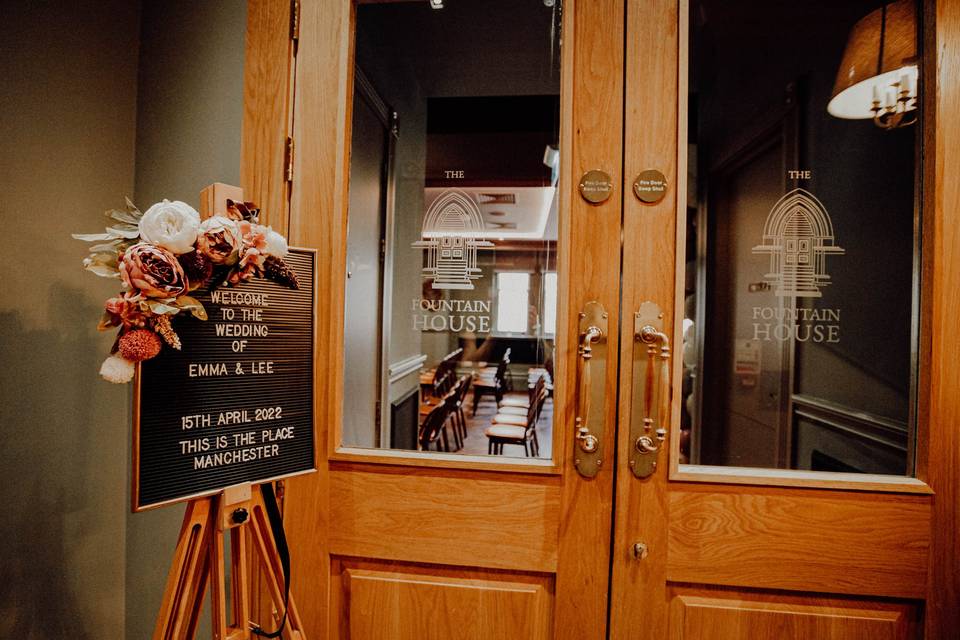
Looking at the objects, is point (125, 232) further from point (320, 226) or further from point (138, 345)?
point (320, 226)

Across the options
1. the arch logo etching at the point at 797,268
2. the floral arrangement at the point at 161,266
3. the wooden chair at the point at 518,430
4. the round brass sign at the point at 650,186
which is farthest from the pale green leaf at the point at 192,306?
the arch logo etching at the point at 797,268

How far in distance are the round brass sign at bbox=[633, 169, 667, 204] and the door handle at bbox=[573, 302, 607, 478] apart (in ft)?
1.06

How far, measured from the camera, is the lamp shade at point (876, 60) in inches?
48.1

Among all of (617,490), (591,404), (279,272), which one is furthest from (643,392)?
(279,272)

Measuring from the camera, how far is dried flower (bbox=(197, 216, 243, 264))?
35.4 inches

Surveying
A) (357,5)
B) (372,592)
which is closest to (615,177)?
(357,5)

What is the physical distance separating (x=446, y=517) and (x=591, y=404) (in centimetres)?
53

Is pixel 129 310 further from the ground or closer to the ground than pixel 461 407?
further from the ground

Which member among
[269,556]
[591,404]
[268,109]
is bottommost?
[269,556]

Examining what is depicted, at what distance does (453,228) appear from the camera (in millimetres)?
1346

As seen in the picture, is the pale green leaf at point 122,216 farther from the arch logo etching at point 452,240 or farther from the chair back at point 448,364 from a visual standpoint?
the chair back at point 448,364

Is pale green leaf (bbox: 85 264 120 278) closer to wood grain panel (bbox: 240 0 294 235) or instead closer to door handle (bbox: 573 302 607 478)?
wood grain panel (bbox: 240 0 294 235)

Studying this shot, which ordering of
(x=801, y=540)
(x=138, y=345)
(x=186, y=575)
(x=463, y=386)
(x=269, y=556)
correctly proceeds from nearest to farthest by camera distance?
(x=138, y=345) → (x=186, y=575) → (x=269, y=556) → (x=801, y=540) → (x=463, y=386)

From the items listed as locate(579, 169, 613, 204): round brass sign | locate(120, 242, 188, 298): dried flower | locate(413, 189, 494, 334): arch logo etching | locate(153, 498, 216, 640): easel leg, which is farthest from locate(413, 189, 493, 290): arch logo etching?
locate(153, 498, 216, 640): easel leg
